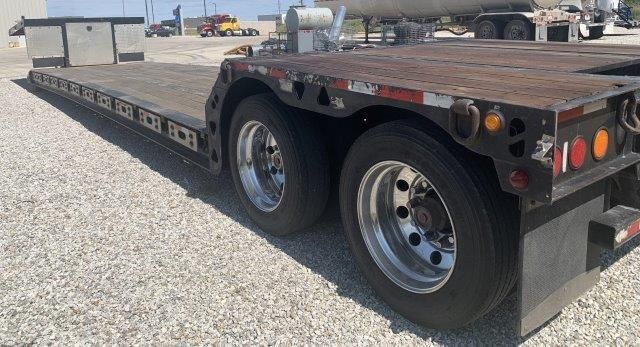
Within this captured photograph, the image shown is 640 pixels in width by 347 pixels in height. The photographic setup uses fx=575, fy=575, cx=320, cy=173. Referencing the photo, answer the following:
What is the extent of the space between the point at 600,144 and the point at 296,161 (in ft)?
5.85

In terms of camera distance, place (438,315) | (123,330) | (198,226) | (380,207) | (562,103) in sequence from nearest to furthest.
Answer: (562,103) → (438,315) → (123,330) → (380,207) → (198,226)

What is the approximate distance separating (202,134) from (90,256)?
51.6 inches

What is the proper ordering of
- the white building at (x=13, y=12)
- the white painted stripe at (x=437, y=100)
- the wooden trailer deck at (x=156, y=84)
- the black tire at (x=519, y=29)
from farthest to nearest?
the white building at (x=13, y=12), the black tire at (x=519, y=29), the wooden trailer deck at (x=156, y=84), the white painted stripe at (x=437, y=100)

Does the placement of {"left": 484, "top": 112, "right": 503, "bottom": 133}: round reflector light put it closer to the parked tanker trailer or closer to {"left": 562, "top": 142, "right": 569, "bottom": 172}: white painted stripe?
{"left": 562, "top": 142, "right": 569, "bottom": 172}: white painted stripe

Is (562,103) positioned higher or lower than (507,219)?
higher

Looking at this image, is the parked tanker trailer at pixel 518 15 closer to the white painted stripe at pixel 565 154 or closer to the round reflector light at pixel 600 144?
the round reflector light at pixel 600 144

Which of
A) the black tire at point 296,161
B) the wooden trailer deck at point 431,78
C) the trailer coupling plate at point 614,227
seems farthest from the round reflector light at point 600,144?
the black tire at point 296,161

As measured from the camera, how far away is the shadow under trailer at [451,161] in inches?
91.7

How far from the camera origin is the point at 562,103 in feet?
7.32

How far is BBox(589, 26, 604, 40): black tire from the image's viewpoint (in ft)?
75.2

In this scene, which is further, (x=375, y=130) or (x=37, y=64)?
(x=37, y=64)

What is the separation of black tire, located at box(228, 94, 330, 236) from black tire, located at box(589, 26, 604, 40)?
Answer: 22.7 m

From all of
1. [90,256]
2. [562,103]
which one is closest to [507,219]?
[562,103]

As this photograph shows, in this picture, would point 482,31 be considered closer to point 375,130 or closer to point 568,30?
point 568,30
